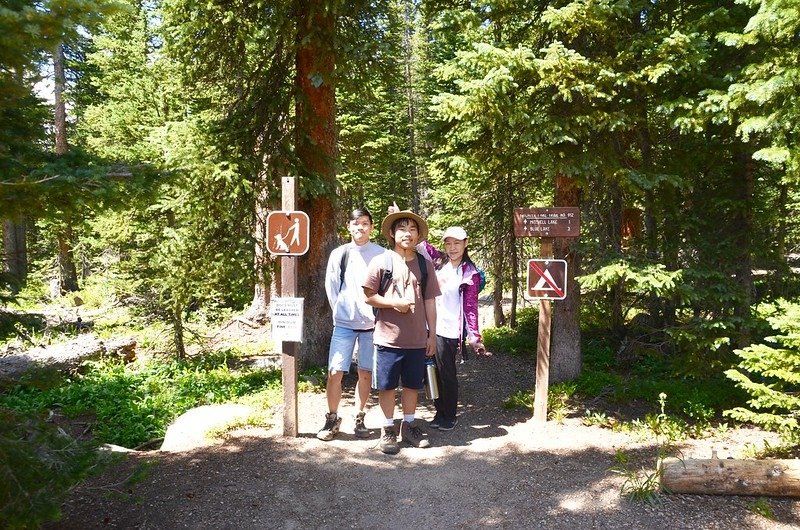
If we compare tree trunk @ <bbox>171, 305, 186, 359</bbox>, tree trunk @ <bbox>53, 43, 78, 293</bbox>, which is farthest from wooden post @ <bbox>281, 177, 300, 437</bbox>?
tree trunk @ <bbox>53, 43, 78, 293</bbox>

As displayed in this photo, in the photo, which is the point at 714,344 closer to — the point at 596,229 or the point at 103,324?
the point at 596,229

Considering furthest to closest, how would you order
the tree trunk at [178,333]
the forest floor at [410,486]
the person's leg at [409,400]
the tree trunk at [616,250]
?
1. the tree trunk at [178,333]
2. the tree trunk at [616,250]
3. the person's leg at [409,400]
4. the forest floor at [410,486]

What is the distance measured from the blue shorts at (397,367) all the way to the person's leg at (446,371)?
0.73 metres

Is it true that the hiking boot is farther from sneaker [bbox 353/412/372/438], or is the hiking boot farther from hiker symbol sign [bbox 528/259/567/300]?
hiker symbol sign [bbox 528/259/567/300]

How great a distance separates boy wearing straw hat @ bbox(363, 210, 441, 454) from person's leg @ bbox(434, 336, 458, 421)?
0.62 metres

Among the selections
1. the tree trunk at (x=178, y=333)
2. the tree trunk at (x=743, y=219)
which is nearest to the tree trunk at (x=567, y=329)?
the tree trunk at (x=743, y=219)

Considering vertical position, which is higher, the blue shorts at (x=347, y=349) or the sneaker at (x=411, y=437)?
the blue shorts at (x=347, y=349)

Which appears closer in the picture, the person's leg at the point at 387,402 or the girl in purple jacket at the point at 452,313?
the person's leg at the point at 387,402

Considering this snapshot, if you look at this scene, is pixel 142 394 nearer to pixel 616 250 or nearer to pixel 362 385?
pixel 362 385

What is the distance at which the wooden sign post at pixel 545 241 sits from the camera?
267 inches

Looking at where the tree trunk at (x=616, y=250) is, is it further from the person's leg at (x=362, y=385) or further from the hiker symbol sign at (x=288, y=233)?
the hiker symbol sign at (x=288, y=233)

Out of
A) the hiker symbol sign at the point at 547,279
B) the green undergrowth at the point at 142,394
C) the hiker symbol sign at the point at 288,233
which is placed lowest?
the green undergrowth at the point at 142,394

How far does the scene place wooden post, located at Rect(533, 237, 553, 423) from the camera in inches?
272

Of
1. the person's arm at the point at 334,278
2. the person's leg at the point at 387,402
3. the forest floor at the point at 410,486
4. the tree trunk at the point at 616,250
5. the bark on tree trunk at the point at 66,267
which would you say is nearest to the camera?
the forest floor at the point at 410,486
